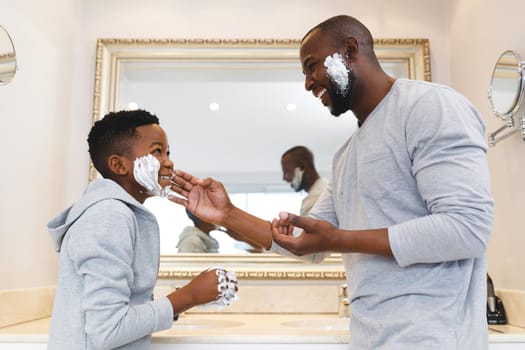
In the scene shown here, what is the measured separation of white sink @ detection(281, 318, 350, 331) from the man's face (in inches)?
34.3

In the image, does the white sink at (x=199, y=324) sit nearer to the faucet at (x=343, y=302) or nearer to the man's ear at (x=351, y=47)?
the faucet at (x=343, y=302)

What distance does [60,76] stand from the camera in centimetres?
201

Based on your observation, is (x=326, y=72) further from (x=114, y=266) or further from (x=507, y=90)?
(x=507, y=90)

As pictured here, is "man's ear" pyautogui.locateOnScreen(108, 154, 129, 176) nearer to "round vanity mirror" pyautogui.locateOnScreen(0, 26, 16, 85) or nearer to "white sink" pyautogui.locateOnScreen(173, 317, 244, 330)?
"round vanity mirror" pyautogui.locateOnScreen(0, 26, 16, 85)

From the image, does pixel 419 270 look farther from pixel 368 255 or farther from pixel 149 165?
pixel 149 165

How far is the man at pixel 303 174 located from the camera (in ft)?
6.71

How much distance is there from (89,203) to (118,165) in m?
0.17

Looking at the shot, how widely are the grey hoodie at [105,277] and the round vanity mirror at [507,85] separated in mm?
1078

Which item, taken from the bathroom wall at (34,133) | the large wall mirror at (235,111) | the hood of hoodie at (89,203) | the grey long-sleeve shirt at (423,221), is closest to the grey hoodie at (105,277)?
the hood of hoodie at (89,203)

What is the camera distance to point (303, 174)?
2062mm

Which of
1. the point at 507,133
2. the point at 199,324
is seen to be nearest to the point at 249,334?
the point at 199,324

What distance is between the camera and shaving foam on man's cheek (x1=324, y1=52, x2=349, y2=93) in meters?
1.13

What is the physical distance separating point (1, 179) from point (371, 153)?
110cm

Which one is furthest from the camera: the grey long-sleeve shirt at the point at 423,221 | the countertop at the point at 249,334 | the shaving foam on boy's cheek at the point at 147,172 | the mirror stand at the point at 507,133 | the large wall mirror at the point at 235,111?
the large wall mirror at the point at 235,111
